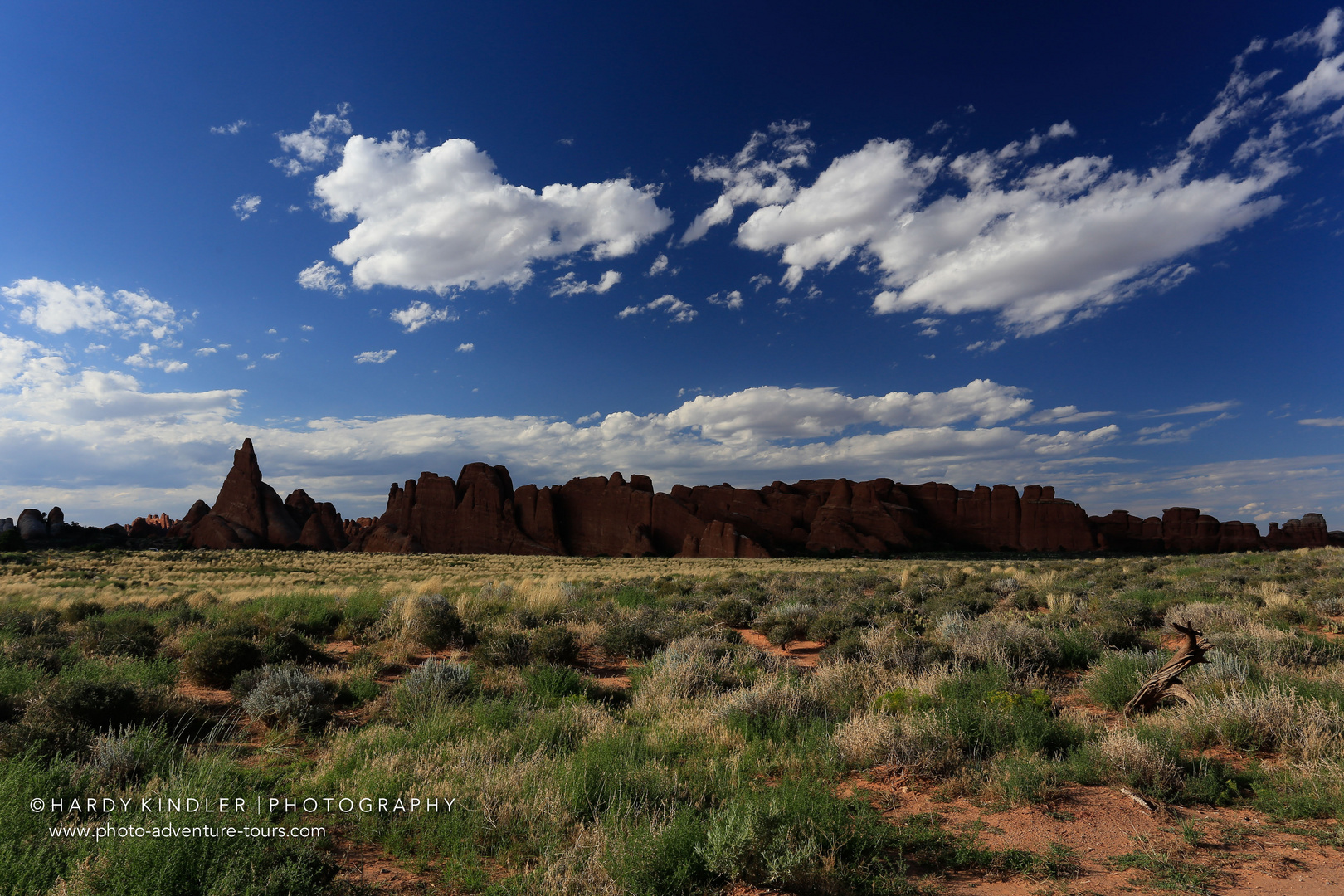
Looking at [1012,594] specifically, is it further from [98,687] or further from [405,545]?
[405,545]

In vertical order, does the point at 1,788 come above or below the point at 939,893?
above

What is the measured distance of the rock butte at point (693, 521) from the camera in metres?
76.1

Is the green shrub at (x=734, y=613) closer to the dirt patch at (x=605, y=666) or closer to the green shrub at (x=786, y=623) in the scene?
the green shrub at (x=786, y=623)

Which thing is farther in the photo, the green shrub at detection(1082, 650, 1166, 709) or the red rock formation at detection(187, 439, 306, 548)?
the red rock formation at detection(187, 439, 306, 548)

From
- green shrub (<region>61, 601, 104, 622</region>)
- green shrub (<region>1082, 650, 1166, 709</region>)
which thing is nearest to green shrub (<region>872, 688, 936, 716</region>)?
green shrub (<region>1082, 650, 1166, 709</region>)

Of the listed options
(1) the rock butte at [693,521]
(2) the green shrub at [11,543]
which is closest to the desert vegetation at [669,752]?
(1) the rock butte at [693,521]

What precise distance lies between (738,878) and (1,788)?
478 centimetres

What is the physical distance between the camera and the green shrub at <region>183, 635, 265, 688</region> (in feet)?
26.5

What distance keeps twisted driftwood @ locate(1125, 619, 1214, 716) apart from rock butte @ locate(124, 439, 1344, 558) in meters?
66.0

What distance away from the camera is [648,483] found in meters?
84.2

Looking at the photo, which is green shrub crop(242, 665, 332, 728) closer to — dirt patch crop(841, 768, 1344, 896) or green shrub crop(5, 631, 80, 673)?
green shrub crop(5, 631, 80, 673)

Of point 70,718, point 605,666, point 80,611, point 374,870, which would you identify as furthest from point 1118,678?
point 80,611

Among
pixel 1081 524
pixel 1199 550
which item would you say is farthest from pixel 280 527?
pixel 1199 550

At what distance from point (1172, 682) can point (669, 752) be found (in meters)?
5.39
